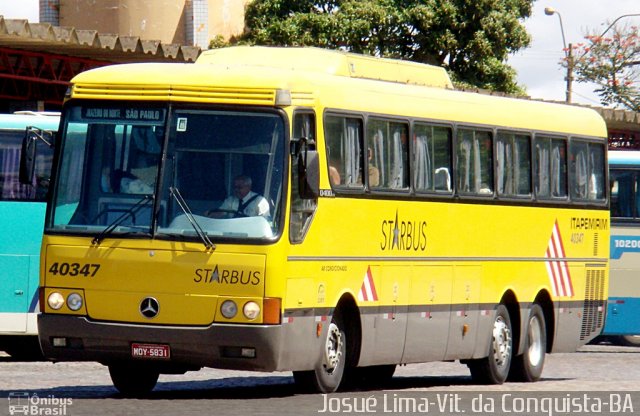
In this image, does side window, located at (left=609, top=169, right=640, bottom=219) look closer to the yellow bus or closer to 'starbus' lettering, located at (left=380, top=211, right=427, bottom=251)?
the yellow bus

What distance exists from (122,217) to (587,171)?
8.42 m

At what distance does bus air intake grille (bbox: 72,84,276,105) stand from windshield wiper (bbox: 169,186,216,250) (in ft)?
2.82

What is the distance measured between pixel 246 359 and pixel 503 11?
3624cm

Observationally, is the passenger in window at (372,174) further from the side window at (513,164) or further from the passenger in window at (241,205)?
the side window at (513,164)

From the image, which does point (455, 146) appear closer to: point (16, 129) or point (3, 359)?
point (16, 129)

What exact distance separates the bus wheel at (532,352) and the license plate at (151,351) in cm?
654

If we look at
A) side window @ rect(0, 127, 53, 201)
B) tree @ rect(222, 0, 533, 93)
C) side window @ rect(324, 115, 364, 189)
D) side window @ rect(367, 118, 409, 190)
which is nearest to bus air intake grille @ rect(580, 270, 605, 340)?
side window @ rect(367, 118, 409, 190)

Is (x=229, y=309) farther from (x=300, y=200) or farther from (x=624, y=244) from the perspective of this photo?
(x=624, y=244)

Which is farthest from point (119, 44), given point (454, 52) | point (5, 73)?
point (454, 52)

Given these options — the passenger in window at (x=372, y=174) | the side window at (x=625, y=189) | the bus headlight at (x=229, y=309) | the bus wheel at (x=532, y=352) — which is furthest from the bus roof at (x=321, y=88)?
the side window at (x=625, y=189)

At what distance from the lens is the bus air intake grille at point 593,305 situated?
831 inches

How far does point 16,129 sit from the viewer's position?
69.5 ft

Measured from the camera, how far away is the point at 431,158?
17.4m

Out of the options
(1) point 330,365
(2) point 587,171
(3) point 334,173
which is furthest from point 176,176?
(2) point 587,171
